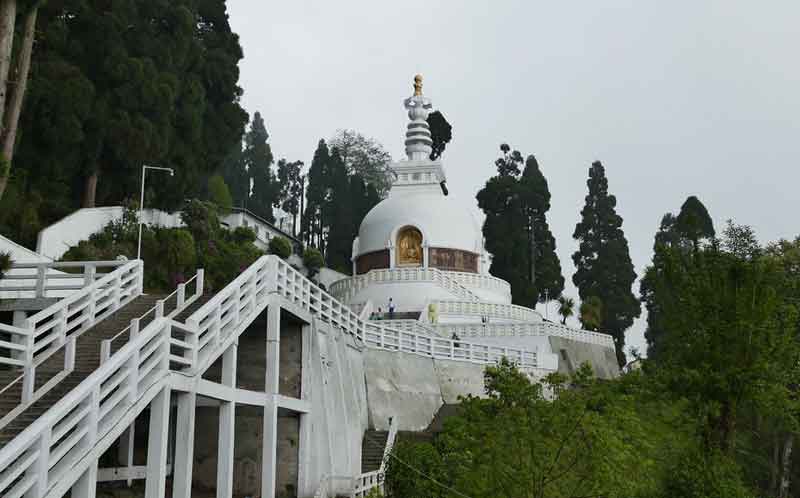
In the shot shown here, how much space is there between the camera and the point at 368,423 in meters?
25.1

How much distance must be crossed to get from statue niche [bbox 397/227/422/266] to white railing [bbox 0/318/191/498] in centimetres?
3670

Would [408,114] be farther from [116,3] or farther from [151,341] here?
[151,341]

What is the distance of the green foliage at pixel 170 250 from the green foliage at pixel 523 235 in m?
17.8

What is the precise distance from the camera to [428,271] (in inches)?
1813

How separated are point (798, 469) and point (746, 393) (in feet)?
46.0

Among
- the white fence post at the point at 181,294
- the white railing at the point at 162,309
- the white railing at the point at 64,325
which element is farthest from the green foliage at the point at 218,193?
the white fence post at the point at 181,294

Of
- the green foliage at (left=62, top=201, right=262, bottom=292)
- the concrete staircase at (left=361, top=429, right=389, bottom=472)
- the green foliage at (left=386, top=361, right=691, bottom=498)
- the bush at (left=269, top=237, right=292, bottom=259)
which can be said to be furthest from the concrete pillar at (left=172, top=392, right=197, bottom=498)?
the bush at (left=269, top=237, right=292, bottom=259)

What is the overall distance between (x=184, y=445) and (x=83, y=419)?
3326mm

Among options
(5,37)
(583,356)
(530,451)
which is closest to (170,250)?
(583,356)

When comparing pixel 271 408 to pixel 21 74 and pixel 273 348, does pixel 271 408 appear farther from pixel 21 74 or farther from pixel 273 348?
pixel 21 74

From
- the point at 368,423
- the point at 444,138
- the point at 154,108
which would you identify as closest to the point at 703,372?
the point at 368,423

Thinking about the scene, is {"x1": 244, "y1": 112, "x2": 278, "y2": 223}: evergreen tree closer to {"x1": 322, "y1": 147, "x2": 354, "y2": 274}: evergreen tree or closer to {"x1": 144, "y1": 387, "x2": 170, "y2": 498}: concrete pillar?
{"x1": 322, "y1": 147, "x2": 354, "y2": 274}: evergreen tree

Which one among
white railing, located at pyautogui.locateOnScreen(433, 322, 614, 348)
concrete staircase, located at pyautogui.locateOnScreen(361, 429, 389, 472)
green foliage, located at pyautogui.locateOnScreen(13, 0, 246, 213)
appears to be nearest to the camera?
concrete staircase, located at pyautogui.locateOnScreen(361, 429, 389, 472)

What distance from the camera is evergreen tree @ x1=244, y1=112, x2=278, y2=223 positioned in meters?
78.1
